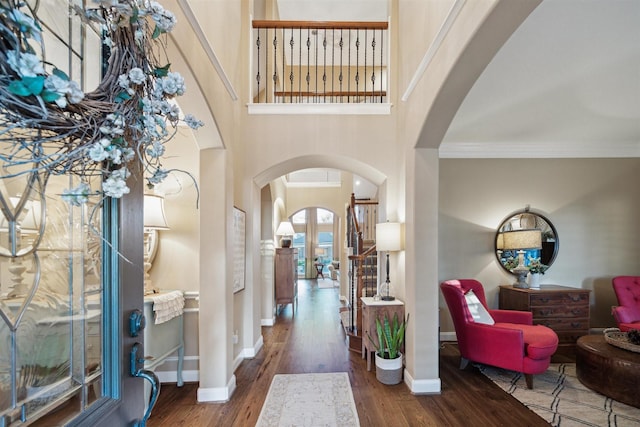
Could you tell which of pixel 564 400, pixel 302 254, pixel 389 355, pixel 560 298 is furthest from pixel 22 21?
pixel 302 254

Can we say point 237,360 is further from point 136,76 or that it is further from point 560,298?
point 560,298

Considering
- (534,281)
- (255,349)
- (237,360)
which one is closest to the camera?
(237,360)

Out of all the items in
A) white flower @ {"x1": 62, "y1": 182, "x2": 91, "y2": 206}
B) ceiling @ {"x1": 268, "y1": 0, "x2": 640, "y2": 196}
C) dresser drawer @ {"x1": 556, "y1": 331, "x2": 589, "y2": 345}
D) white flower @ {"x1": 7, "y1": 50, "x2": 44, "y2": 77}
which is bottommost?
dresser drawer @ {"x1": 556, "y1": 331, "x2": 589, "y2": 345}

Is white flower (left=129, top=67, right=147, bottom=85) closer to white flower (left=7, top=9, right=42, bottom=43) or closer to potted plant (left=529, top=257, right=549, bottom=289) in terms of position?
white flower (left=7, top=9, right=42, bottom=43)

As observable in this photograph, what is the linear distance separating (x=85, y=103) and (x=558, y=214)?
6.00m

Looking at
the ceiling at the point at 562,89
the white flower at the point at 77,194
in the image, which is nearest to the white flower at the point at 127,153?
the white flower at the point at 77,194

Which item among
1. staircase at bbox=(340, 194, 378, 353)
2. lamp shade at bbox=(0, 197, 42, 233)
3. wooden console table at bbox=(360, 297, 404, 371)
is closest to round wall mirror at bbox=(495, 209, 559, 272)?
staircase at bbox=(340, 194, 378, 353)

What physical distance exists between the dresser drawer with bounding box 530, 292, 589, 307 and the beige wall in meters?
0.61

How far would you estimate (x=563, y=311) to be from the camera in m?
4.45

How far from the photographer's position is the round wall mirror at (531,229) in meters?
5.02

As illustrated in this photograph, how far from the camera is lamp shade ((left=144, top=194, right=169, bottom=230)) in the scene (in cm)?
312

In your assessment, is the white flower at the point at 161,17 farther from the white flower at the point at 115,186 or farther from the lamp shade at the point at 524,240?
the lamp shade at the point at 524,240

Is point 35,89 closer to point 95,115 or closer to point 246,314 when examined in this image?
point 95,115

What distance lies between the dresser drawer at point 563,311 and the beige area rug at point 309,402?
2.75 metres
